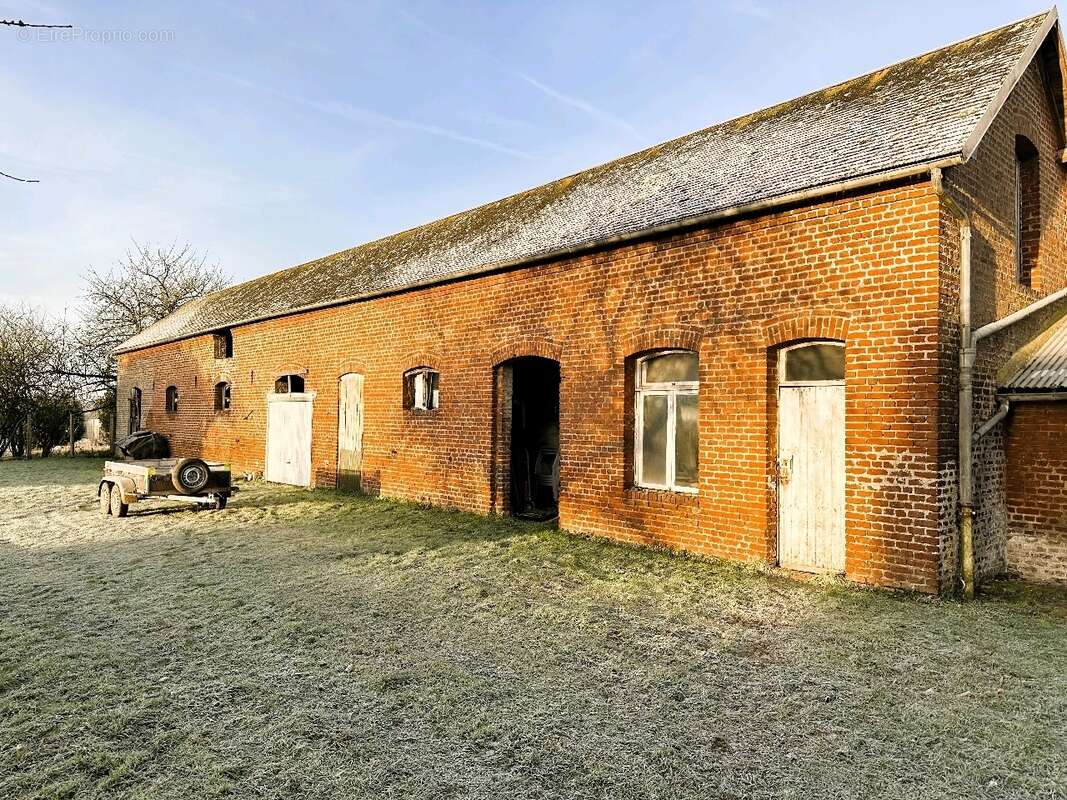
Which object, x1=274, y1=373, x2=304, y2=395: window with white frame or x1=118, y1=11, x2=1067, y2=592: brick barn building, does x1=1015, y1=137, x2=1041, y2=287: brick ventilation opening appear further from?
x1=274, y1=373, x2=304, y2=395: window with white frame

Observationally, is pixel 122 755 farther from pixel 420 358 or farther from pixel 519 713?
pixel 420 358

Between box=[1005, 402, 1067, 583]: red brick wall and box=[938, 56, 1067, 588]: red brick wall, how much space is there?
118 millimetres

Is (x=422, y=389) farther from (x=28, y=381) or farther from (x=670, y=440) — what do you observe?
(x=28, y=381)

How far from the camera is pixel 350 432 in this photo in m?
13.4

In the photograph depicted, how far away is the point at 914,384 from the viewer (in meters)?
6.13

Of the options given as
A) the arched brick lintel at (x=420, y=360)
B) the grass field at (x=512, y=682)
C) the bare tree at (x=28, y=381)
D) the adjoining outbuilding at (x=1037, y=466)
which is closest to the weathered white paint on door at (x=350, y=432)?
the arched brick lintel at (x=420, y=360)

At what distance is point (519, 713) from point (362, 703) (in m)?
0.97

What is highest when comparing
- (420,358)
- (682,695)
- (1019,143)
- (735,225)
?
(1019,143)

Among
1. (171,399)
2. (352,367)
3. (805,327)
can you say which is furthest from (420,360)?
(171,399)

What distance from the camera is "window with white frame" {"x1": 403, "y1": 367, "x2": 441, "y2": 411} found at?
38.9 ft

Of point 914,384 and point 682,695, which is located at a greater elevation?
point 914,384

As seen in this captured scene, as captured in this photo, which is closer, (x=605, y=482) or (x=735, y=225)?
(x=735, y=225)

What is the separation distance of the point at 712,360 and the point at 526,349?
320cm

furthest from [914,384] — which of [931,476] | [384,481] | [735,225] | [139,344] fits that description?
[139,344]
